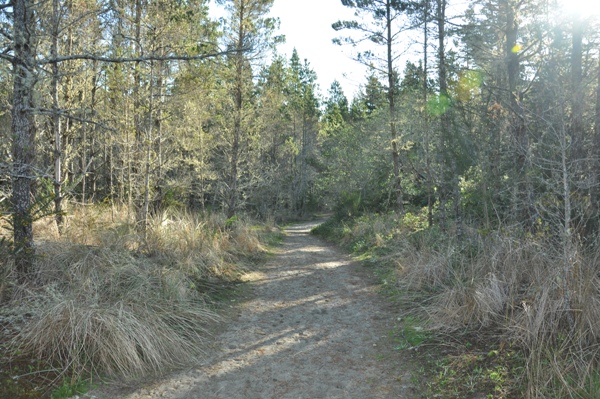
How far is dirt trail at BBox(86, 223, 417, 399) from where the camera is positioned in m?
3.84

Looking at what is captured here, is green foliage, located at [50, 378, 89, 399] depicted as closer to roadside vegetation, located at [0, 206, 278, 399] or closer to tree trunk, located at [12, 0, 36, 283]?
roadside vegetation, located at [0, 206, 278, 399]

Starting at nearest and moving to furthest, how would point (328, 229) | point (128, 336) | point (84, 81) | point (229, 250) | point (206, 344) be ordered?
point (128, 336) < point (206, 344) < point (229, 250) < point (84, 81) < point (328, 229)

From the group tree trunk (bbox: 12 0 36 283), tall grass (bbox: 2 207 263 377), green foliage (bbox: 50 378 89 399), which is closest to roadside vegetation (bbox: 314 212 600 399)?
tall grass (bbox: 2 207 263 377)

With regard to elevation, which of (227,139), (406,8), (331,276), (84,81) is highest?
(406,8)

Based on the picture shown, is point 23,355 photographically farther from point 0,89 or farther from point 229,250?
point 0,89

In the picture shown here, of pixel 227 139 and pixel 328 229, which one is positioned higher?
pixel 227 139

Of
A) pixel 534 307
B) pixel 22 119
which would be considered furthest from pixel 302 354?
pixel 22 119

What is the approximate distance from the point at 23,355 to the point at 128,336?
37.2 inches

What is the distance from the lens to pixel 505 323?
4.45 meters

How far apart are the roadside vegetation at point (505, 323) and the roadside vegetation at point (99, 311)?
2.88 m

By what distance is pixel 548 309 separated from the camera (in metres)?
3.99

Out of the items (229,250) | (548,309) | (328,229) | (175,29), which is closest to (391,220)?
(328,229)

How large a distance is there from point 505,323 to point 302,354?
2360 mm

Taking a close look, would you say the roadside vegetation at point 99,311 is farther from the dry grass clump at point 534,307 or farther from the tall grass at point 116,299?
the dry grass clump at point 534,307
